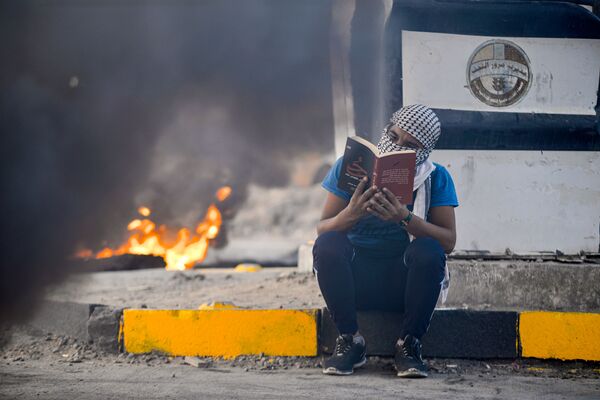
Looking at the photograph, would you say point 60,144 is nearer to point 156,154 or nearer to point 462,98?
point 156,154

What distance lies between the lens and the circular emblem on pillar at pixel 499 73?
4.42 meters

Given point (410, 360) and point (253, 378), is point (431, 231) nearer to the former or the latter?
point (410, 360)

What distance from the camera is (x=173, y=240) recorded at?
894 cm

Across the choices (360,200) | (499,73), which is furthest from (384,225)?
(499,73)

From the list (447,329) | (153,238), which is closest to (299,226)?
(153,238)

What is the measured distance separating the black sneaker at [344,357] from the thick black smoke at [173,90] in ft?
13.5

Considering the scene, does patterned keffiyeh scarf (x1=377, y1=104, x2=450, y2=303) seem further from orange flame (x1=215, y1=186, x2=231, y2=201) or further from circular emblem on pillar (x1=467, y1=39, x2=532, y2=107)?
orange flame (x1=215, y1=186, x2=231, y2=201)

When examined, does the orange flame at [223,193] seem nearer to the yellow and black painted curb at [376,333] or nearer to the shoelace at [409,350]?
the yellow and black painted curb at [376,333]

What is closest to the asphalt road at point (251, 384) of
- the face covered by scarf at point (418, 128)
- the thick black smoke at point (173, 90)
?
the face covered by scarf at point (418, 128)

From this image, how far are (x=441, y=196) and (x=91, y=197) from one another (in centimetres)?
447

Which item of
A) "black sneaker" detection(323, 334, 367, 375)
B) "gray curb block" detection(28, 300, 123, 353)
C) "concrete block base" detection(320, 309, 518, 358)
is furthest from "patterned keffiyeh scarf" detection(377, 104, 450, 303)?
"gray curb block" detection(28, 300, 123, 353)

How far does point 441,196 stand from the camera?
3.52 metres

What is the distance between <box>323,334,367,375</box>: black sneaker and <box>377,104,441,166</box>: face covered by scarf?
2.93 ft

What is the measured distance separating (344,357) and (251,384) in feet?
1.55
